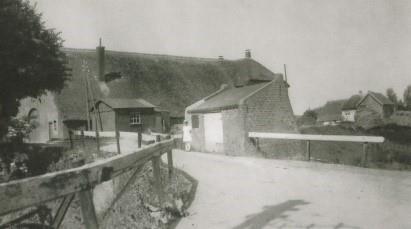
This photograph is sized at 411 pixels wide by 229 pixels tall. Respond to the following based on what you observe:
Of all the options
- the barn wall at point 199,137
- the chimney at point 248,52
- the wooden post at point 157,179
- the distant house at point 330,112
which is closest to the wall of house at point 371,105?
the distant house at point 330,112

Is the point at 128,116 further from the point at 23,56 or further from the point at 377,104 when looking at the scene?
the point at 377,104

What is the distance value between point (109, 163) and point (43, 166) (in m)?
15.0

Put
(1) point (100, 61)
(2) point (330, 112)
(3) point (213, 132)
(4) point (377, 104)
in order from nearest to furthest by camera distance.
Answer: (3) point (213, 132) → (1) point (100, 61) → (4) point (377, 104) → (2) point (330, 112)

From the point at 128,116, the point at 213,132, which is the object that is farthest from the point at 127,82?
the point at 213,132

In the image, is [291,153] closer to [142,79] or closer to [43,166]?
[43,166]

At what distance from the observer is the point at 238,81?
42562mm

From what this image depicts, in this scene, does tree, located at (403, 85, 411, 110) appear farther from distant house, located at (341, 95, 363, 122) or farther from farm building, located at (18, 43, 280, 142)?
farm building, located at (18, 43, 280, 142)

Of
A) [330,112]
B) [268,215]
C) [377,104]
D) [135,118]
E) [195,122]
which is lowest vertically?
[268,215]

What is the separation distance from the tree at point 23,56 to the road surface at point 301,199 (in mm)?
15187

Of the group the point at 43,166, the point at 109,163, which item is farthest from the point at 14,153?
the point at 109,163

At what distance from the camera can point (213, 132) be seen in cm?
2022

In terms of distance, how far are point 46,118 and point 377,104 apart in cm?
6178

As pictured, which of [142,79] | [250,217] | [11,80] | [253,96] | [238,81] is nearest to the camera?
[250,217]

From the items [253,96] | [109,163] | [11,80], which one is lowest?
[109,163]
